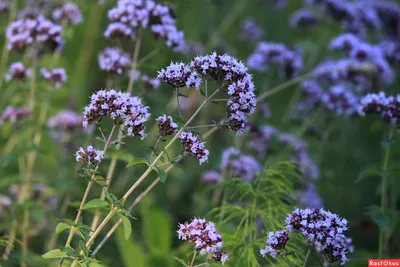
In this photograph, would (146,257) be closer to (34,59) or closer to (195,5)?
(34,59)

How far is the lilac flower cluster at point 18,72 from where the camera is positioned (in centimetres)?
422

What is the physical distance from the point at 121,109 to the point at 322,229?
3.60 ft

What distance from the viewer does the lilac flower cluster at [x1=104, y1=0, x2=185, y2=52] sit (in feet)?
12.8

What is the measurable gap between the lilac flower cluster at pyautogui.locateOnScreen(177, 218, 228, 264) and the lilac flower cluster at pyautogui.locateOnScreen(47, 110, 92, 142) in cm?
280

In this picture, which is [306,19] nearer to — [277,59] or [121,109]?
[277,59]

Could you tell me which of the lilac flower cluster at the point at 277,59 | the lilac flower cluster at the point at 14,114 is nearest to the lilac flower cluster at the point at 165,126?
the lilac flower cluster at the point at 14,114

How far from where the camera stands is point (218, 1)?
6367 mm

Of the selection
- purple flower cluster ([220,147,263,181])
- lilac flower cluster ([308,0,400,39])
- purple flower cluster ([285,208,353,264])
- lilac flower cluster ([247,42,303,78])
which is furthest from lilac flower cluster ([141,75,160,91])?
lilac flower cluster ([308,0,400,39])

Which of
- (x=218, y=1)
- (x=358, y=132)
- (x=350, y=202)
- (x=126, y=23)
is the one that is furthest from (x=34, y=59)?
(x=358, y=132)

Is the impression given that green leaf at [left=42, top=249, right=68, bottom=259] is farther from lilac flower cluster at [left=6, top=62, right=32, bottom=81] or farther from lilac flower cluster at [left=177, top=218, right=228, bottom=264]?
lilac flower cluster at [left=6, top=62, right=32, bottom=81]

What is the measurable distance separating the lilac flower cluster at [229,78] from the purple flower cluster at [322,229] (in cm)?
52

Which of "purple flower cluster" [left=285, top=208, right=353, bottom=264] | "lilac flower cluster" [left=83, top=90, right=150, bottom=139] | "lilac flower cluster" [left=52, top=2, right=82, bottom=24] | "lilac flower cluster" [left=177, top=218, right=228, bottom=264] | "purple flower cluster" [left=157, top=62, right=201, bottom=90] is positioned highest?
"lilac flower cluster" [left=52, top=2, right=82, bottom=24]

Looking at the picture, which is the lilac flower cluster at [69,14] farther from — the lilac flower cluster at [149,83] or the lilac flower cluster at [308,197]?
the lilac flower cluster at [308,197]

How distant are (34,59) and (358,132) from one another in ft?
13.6
